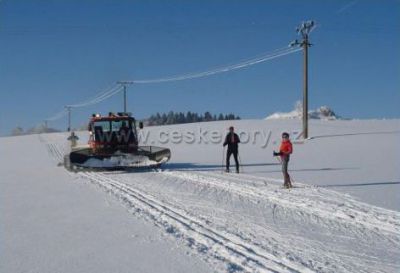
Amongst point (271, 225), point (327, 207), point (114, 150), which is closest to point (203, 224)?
point (271, 225)

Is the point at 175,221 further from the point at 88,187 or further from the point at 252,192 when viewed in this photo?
the point at 88,187

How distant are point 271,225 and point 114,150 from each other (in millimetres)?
14273

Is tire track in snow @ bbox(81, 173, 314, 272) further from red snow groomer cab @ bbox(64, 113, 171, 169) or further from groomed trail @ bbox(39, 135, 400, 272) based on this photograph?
red snow groomer cab @ bbox(64, 113, 171, 169)

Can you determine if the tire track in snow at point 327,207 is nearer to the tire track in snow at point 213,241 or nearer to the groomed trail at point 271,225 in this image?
the groomed trail at point 271,225

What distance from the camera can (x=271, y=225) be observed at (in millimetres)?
8719

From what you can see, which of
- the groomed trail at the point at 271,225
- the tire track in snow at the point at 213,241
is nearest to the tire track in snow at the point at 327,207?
the groomed trail at the point at 271,225

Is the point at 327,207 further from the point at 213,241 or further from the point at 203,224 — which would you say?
the point at 213,241

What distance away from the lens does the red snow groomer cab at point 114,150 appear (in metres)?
20.1

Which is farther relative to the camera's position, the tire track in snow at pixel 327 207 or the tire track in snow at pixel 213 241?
the tire track in snow at pixel 327 207

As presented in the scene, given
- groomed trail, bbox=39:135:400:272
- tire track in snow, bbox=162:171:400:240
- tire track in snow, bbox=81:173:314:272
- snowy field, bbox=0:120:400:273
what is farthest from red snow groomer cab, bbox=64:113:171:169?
tire track in snow, bbox=81:173:314:272

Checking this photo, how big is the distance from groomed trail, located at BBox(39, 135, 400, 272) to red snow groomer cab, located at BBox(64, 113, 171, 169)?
587cm

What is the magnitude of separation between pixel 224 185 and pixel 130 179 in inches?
150

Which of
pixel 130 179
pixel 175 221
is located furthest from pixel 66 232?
pixel 130 179

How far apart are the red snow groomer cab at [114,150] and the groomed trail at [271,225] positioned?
19.3ft
